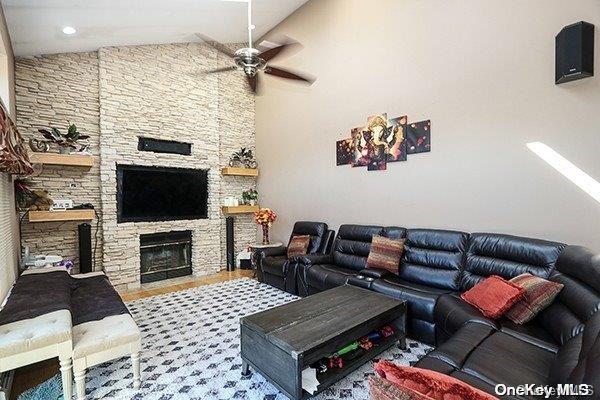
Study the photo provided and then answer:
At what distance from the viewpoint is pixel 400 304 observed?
8.48ft

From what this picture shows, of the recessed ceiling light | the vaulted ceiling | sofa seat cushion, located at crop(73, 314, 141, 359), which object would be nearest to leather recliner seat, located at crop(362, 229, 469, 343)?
sofa seat cushion, located at crop(73, 314, 141, 359)

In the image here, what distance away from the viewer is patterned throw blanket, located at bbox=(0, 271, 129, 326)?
2180 mm

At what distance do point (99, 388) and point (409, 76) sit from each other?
4.45m

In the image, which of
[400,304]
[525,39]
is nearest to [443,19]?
[525,39]

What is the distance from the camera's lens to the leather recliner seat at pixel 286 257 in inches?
165

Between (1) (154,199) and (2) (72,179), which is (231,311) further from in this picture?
(2) (72,179)

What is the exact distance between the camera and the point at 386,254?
3.47 metres

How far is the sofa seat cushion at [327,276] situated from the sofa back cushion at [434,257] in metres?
0.66

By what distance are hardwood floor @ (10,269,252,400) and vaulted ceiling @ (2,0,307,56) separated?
11.3 ft

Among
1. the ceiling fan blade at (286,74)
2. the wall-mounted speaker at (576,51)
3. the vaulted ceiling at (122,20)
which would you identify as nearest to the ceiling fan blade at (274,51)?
the ceiling fan blade at (286,74)

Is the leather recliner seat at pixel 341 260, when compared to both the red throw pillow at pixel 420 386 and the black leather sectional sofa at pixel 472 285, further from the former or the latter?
the red throw pillow at pixel 420 386

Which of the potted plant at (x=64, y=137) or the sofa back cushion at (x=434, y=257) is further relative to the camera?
the potted plant at (x=64, y=137)

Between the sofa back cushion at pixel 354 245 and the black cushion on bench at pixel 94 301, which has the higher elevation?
the sofa back cushion at pixel 354 245

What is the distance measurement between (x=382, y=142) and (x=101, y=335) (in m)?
3.67
